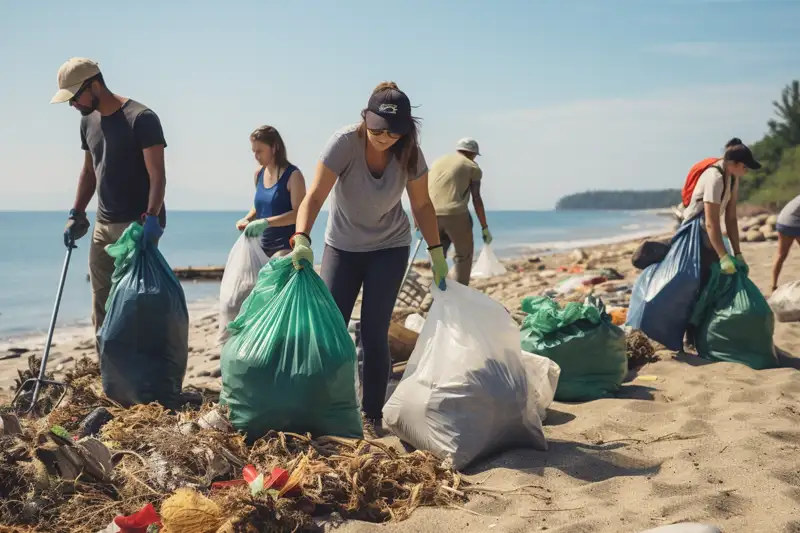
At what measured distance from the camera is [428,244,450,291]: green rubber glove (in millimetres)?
3361

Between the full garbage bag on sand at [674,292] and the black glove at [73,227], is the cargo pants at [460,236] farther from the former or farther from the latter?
the black glove at [73,227]

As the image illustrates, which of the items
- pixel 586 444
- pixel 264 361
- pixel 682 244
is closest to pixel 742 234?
pixel 682 244

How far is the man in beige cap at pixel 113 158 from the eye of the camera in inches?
152

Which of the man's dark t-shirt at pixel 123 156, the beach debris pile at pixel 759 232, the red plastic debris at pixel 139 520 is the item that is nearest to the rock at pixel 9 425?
the red plastic debris at pixel 139 520

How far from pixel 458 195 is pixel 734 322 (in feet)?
8.11

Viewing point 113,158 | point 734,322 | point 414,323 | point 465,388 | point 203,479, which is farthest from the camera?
point 414,323

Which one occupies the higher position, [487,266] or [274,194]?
[274,194]

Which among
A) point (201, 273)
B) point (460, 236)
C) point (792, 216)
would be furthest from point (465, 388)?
point (201, 273)

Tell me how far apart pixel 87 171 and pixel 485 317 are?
8.10 ft

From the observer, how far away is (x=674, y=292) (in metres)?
4.98

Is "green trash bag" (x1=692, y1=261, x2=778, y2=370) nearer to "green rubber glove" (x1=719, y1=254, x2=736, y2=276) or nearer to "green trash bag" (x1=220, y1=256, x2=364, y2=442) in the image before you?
"green rubber glove" (x1=719, y1=254, x2=736, y2=276)

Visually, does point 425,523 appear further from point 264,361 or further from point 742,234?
point 742,234

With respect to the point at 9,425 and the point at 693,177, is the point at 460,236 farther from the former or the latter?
the point at 9,425

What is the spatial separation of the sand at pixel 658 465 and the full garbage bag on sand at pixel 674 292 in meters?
0.33
